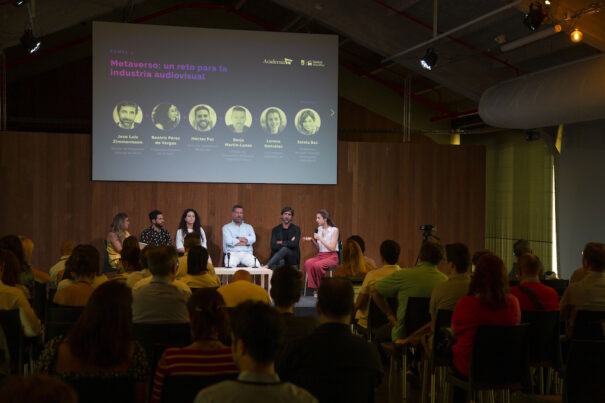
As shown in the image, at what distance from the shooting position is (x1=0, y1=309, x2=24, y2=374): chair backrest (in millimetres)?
3789

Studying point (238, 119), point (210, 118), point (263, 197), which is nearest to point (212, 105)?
point (210, 118)

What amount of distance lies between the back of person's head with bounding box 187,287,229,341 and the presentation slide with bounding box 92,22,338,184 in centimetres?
768

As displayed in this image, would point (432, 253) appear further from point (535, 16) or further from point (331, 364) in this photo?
point (535, 16)

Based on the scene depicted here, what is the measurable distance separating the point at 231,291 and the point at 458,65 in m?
8.49

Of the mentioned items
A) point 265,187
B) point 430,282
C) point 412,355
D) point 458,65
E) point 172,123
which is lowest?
point 412,355

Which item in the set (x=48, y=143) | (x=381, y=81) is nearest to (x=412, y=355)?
(x=48, y=143)

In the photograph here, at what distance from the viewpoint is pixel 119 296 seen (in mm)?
2576

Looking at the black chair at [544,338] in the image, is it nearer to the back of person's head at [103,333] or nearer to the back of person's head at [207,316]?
the back of person's head at [207,316]

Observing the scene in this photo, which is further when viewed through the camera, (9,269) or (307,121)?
(307,121)

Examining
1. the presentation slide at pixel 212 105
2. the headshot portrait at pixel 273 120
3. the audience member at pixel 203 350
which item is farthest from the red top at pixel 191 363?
the headshot portrait at pixel 273 120

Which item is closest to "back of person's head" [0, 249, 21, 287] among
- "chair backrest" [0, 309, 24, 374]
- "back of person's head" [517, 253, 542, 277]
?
"chair backrest" [0, 309, 24, 374]

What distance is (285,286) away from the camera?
3332mm

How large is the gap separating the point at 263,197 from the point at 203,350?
8.15 metres

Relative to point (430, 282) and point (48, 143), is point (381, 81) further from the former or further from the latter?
point (430, 282)
